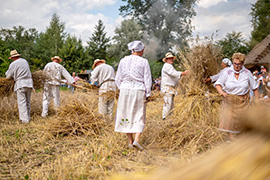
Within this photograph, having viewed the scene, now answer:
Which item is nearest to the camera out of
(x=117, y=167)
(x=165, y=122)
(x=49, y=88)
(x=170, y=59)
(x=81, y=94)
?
(x=117, y=167)

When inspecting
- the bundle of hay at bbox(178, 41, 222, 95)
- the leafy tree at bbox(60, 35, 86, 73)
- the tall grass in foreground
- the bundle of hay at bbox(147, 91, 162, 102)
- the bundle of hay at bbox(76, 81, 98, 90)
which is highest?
the leafy tree at bbox(60, 35, 86, 73)

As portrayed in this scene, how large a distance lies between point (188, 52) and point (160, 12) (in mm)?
29919

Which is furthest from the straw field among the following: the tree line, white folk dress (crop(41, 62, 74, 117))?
the tree line

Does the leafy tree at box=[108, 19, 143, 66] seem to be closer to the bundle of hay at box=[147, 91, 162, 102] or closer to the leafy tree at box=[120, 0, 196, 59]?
the leafy tree at box=[120, 0, 196, 59]

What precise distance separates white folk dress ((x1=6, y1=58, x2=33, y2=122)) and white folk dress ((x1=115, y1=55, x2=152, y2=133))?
3.48 meters

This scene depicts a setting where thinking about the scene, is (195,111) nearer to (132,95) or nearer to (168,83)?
(168,83)

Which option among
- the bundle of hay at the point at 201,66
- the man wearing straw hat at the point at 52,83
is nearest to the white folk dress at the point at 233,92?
the bundle of hay at the point at 201,66

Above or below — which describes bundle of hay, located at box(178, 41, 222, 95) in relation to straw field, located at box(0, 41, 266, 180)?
above

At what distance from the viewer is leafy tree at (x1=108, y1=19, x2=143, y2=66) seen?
35094mm

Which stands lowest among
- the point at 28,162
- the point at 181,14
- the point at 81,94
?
the point at 28,162

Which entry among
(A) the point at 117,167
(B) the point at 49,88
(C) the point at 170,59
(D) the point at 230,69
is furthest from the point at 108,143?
(B) the point at 49,88

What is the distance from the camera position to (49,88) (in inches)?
278

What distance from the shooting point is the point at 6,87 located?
635 centimetres

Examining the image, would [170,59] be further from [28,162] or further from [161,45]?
[161,45]
